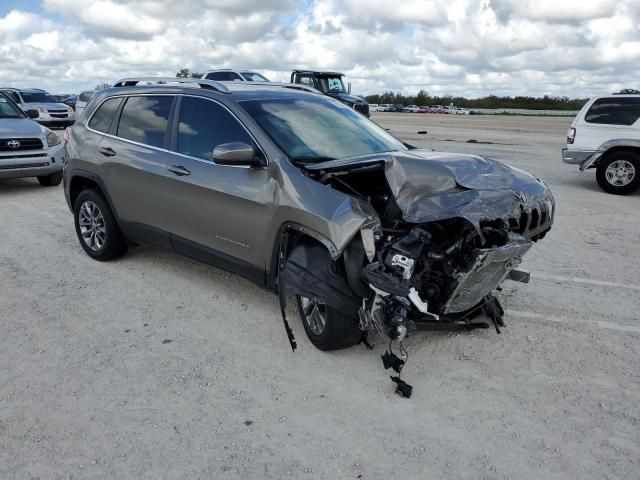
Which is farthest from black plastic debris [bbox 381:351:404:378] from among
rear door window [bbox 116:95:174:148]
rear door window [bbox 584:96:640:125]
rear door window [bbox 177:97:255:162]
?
rear door window [bbox 584:96:640:125]

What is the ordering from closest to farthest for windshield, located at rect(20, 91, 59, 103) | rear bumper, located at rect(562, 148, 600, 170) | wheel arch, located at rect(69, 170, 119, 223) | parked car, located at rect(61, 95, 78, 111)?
wheel arch, located at rect(69, 170, 119, 223) → rear bumper, located at rect(562, 148, 600, 170) → windshield, located at rect(20, 91, 59, 103) → parked car, located at rect(61, 95, 78, 111)

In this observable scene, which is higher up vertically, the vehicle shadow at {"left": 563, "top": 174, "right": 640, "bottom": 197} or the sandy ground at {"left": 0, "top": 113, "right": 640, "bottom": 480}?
the sandy ground at {"left": 0, "top": 113, "right": 640, "bottom": 480}

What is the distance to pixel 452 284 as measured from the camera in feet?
11.8

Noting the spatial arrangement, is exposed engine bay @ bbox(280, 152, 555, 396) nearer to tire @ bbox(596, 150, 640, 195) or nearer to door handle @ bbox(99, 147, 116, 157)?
door handle @ bbox(99, 147, 116, 157)

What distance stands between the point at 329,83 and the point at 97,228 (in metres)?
18.9

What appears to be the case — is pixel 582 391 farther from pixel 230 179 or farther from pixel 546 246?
pixel 546 246

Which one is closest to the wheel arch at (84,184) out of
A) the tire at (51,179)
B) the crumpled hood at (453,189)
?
the crumpled hood at (453,189)

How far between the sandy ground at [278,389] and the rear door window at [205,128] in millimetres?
1342

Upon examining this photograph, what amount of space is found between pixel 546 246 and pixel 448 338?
127 inches

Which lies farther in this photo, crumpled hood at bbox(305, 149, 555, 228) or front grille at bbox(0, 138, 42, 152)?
front grille at bbox(0, 138, 42, 152)

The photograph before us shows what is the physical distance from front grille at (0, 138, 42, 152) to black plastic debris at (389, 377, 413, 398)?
352 inches

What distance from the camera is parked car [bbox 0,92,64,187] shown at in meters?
9.86

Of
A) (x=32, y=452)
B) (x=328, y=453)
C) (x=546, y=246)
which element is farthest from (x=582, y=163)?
(x=32, y=452)

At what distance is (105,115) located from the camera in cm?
595
